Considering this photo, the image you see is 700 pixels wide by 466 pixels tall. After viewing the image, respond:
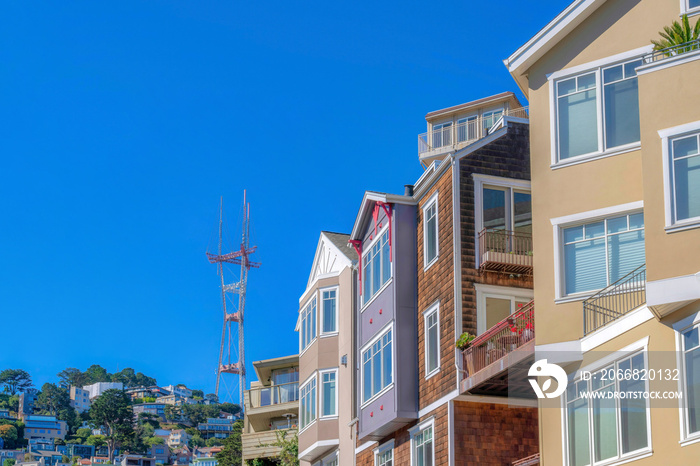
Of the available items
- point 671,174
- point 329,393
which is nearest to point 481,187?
point 671,174

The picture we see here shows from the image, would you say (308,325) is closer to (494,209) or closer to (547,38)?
(494,209)

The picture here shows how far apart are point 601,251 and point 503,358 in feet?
12.4

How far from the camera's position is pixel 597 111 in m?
23.8

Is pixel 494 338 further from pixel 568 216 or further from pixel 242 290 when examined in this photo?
pixel 242 290

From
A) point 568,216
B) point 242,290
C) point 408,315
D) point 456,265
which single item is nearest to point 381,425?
point 408,315

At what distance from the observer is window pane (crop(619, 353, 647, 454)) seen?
1992 centimetres

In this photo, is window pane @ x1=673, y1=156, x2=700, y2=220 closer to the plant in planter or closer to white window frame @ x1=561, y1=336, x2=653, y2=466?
white window frame @ x1=561, y1=336, x2=653, y2=466

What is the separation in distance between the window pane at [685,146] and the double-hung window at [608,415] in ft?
12.4

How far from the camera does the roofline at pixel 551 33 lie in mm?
24484

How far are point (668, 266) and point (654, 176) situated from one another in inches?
68.0

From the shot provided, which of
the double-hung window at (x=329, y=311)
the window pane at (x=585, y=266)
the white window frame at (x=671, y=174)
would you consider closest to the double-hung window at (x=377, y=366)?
the double-hung window at (x=329, y=311)

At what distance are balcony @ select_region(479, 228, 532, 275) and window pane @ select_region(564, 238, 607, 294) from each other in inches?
198

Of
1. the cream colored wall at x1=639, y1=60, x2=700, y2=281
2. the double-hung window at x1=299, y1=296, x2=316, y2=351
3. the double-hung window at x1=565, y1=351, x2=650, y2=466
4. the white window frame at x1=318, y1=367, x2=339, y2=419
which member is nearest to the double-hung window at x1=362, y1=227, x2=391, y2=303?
the white window frame at x1=318, y1=367, x2=339, y2=419

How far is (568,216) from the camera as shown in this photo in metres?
23.7
